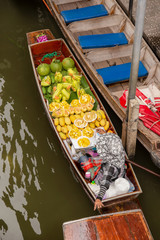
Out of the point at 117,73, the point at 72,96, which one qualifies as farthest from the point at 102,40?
the point at 72,96

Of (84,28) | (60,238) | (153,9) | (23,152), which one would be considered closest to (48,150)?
(23,152)

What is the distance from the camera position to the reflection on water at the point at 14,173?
19.4ft

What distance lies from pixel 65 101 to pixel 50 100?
1.53 ft

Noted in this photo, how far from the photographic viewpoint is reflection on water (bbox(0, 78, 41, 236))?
5.91 meters

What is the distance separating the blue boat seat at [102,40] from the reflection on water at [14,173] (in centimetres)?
283

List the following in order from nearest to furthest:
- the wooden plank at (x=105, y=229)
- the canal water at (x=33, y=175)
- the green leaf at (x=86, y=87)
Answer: the wooden plank at (x=105, y=229) < the canal water at (x=33, y=175) < the green leaf at (x=86, y=87)

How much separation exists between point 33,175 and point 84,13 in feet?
18.2

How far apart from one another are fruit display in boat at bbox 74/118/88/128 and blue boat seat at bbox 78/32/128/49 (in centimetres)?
265

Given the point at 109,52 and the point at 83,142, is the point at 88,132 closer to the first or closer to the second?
the point at 83,142

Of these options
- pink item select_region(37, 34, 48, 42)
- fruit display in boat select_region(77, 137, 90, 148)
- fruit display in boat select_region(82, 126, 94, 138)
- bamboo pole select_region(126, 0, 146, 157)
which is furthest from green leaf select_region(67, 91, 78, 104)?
pink item select_region(37, 34, 48, 42)

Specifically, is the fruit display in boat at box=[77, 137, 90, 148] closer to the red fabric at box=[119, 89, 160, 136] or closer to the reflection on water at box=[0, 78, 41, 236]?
the red fabric at box=[119, 89, 160, 136]

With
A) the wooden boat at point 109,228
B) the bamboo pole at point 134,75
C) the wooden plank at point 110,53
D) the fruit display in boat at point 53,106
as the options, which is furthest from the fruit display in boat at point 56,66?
the wooden boat at point 109,228

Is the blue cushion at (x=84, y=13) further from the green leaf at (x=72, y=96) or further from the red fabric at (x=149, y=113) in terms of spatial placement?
the red fabric at (x=149, y=113)

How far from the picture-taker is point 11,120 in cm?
769
